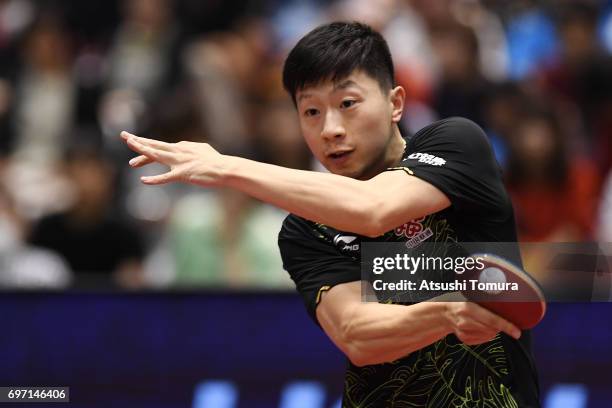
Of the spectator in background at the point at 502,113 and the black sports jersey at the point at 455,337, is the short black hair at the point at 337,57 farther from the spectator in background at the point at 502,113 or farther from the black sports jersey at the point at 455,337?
the spectator in background at the point at 502,113

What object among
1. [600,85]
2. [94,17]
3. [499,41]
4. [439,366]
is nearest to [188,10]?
[94,17]

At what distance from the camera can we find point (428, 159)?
4.07 metres

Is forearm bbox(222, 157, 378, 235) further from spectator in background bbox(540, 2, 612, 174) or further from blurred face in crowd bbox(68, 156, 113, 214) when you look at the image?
spectator in background bbox(540, 2, 612, 174)

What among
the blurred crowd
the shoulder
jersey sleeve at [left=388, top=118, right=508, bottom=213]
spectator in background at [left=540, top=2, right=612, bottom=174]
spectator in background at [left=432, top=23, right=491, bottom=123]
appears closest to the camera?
jersey sleeve at [left=388, top=118, right=508, bottom=213]

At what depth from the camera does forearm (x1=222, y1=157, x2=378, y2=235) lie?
12.2ft

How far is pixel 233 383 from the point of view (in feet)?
19.9

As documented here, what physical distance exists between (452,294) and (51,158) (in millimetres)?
6655

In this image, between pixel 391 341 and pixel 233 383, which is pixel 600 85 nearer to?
pixel 233 383

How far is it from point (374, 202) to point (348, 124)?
55cm

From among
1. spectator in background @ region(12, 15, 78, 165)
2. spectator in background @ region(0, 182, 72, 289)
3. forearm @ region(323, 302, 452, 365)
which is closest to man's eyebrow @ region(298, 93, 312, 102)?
forearm @ region(323, 302, 452, 365)

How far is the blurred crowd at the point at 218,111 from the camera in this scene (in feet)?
24.9

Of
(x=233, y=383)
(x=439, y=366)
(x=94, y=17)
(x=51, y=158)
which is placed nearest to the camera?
(x=439, y=366)

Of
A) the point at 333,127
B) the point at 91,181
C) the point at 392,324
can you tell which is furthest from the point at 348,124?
the point at 91,181

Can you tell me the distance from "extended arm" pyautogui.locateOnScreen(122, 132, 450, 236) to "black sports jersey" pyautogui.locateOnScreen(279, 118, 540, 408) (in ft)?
0.74
